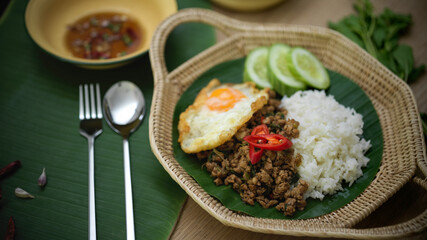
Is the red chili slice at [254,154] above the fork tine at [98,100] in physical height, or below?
above

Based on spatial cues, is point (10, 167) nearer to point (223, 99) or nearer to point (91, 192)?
point (91, 192)

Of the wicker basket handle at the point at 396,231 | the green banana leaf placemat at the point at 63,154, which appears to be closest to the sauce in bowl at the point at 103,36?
the green banana leaf placemat at the point at 63,154

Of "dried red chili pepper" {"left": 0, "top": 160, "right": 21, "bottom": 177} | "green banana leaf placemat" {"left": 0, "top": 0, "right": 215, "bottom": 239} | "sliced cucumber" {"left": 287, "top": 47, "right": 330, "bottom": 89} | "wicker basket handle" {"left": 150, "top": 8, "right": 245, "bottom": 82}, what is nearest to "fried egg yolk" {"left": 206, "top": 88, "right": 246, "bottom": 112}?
"wicker basket handle" {"left": 150, "top": 8, "right": 245, "bottom": 82}

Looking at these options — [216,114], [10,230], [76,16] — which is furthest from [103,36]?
[10,230]

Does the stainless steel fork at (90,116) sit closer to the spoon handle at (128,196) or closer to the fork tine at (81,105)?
the fork tine at (81,105)

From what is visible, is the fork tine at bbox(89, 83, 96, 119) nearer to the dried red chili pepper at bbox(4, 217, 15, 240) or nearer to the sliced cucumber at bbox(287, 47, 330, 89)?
the dried red chili pepper at bbox(4, 217, 15, 240)
